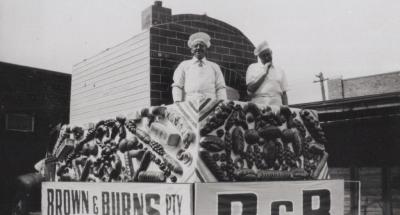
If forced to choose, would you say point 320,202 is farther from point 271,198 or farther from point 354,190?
point 354,190

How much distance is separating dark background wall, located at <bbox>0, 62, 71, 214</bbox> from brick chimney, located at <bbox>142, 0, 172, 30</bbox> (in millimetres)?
8001

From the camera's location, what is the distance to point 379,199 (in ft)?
32.3

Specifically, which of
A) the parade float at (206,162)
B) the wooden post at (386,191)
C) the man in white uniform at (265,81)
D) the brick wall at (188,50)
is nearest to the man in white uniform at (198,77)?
the man in white uniform at (265,81)

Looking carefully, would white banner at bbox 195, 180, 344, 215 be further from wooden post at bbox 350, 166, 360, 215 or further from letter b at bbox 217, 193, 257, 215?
wooden post at bbox 350, 166, 360, 215

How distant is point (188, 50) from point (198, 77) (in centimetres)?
152

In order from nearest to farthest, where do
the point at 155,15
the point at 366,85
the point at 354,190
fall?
the point at 155,15
the point at 354,190
the point at 366,85

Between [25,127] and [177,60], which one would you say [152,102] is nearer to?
[177,60]

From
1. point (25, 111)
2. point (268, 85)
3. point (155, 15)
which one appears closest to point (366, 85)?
point (25, 111)

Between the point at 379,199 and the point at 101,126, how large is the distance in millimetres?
6966

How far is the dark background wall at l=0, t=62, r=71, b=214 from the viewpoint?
13672 millimetres

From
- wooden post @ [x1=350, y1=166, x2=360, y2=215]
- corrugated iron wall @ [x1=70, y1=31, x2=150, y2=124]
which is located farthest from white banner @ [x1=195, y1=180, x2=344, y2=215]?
wooden post @ [x1=350, y1=166, x2=360, y2=215]

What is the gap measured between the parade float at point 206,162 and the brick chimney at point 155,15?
8.12ft

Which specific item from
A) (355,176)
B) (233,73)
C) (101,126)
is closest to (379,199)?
(355,176)

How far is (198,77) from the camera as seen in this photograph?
16.7ft
